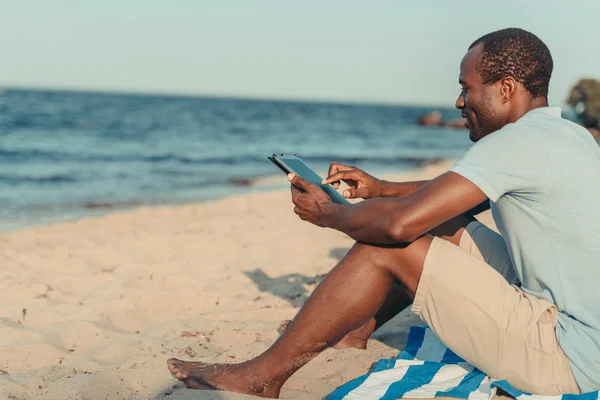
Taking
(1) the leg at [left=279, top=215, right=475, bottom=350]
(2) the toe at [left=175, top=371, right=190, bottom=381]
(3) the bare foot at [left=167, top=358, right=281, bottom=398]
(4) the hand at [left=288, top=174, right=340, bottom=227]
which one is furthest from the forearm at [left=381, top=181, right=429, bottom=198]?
(2) the toe at [left=175, top=371, right=190, bottom=381]

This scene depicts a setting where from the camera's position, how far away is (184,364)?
3219 millimetres

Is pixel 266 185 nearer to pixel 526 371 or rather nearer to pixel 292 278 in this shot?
pixel 292 278

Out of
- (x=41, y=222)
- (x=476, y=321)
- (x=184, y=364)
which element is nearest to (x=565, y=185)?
(x=476, y=321)

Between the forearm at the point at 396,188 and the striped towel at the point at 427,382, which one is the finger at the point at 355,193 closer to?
the forearm at the point at 396,188

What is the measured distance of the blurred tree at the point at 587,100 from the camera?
118 feet

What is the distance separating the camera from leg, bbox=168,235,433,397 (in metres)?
2.77

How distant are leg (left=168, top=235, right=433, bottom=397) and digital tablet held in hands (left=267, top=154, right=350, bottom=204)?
283 mm

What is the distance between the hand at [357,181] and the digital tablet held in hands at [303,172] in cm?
12

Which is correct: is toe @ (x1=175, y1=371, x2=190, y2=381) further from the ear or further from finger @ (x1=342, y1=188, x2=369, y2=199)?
the ear

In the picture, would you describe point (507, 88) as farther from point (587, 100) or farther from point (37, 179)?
point (587, 100)

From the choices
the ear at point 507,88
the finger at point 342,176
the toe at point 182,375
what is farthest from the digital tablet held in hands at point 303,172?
the toe at point 182,375

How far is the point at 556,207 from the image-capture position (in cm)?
255

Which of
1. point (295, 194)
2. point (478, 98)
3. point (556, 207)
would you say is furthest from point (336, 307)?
point (478, 98)

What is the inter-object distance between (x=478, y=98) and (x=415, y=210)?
70 cm
